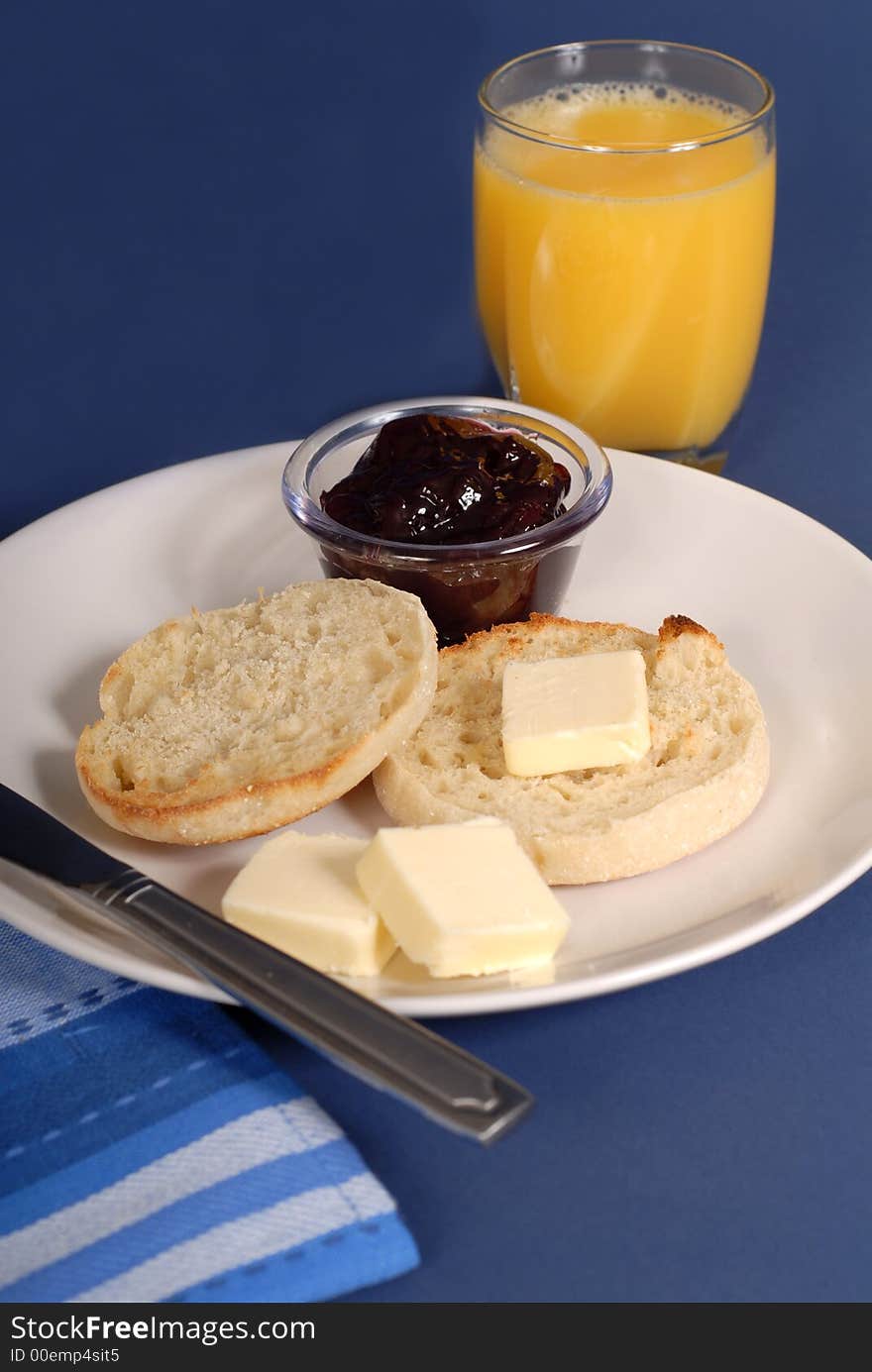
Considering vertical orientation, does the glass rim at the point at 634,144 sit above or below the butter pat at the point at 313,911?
above

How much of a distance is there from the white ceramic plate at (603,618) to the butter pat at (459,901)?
0.03m

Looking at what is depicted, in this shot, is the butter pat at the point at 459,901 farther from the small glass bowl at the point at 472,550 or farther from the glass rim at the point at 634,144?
the glass rim at the point at 634,144

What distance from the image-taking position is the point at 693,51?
9.68ft

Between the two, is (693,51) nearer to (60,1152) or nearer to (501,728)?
(501,728)

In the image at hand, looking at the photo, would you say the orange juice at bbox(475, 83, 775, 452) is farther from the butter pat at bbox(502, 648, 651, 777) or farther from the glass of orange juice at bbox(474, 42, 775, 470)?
the butter pat at bbox(502, 648, 651, 777)

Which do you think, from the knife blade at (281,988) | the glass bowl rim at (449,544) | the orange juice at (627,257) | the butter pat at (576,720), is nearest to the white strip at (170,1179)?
the knife blade at (281,988)

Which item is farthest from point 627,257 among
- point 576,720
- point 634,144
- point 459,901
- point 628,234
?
point 459,901

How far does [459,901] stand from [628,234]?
4.99ft

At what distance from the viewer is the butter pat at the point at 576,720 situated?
1.95 metres

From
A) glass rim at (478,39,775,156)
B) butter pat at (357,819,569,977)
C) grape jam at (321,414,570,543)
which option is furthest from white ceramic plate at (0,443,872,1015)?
glass rim at (478,39,775,156)

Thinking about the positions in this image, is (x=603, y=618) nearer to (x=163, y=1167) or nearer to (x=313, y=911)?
(x=313, y=911)

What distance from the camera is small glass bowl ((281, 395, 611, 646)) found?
2262 mm

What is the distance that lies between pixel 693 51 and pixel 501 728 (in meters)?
1.63

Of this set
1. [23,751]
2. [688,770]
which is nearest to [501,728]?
[688,770]
